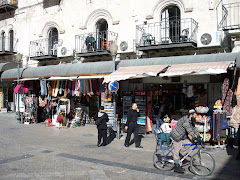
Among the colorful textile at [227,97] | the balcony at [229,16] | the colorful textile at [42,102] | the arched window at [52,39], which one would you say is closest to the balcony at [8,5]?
the arched window at [52,39]

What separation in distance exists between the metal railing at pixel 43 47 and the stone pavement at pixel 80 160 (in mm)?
7663

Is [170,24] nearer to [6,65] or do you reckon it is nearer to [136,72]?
[136,72]

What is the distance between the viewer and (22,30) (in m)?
20.2

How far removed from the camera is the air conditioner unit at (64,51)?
1657 centimetres

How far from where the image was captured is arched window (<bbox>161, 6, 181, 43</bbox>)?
1337cm

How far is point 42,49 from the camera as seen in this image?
18.7 meters

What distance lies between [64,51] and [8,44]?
7.54m

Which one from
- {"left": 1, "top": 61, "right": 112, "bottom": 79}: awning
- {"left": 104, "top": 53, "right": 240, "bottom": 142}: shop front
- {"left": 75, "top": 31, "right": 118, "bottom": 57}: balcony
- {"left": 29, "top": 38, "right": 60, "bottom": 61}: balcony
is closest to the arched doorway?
{"left": 75, "top": 31, "right": 118, "bottom": 57}: balcony

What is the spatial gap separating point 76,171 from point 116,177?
3.87 ft

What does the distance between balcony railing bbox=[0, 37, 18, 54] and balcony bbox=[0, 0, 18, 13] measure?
2296mm

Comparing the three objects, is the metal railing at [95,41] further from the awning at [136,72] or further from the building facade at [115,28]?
the awning at [136,72]

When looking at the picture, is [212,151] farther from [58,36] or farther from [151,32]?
[58,36]

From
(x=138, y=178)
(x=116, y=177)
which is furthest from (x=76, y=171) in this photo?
(x=138, y=178)

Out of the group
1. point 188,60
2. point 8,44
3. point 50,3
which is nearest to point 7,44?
point 8,44
